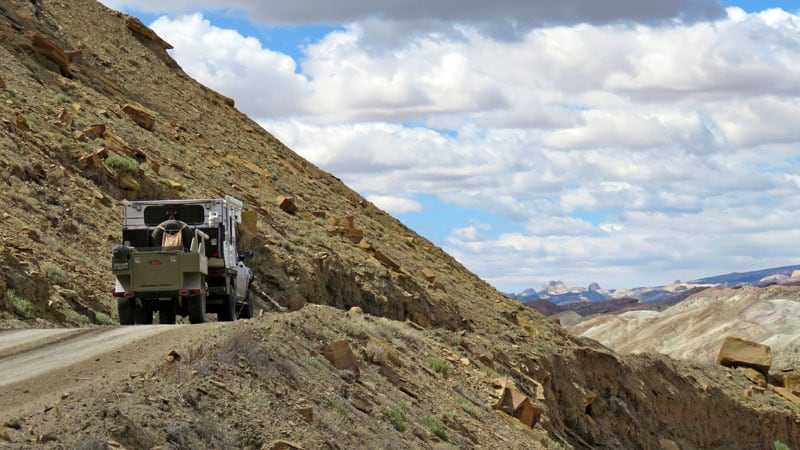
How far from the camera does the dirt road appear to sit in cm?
1248

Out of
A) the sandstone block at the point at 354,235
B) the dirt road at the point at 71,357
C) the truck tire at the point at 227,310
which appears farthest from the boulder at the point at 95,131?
the dirt road at the point at 71,357

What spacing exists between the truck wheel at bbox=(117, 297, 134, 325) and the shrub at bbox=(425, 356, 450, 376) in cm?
578

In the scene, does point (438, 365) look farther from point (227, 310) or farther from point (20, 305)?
point (20, 305)

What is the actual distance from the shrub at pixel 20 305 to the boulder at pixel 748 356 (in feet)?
116

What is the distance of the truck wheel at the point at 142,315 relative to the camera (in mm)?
22656

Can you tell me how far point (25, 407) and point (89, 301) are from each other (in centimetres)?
1355

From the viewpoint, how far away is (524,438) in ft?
79.2

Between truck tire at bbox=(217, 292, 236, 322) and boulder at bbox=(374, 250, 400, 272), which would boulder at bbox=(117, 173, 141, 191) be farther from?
truck tire at bbox=(217, 292, 236, 322)

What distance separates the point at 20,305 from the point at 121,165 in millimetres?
12316

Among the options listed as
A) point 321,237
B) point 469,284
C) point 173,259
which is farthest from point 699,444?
point 173,259

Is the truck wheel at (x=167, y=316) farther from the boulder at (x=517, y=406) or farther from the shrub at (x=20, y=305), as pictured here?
the boulder at (x=517, y=406)

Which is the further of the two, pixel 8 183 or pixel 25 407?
pixel 8 183

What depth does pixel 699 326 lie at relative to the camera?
131 metres

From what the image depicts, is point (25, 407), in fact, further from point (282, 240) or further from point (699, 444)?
point (699, 444)
